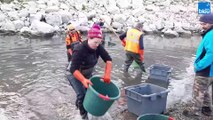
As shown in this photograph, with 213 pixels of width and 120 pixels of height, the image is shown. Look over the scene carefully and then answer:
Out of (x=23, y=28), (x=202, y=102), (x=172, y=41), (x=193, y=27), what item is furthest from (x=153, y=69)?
(x=193, y=27)

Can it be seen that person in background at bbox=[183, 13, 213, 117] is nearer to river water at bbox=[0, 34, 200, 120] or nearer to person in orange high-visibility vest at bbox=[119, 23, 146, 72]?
river water at bbox=[0, 34, 200, 120]

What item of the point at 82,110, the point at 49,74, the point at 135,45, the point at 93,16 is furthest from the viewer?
the point at 93,16

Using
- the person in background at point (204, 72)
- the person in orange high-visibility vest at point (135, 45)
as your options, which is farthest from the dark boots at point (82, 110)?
the person in orange high-visibility vest at point (135, 45)

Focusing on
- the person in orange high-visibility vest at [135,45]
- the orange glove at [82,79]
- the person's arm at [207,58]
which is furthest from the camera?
the person in orange high-visibility vest at [135,45]

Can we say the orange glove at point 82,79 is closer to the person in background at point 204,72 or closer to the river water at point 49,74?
the river water at point 49,74

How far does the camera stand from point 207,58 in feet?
19.1

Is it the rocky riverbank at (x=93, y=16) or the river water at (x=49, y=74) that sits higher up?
the rocky riverbank at (x=93, y=16)

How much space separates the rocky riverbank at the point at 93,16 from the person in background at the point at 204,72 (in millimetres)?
10350

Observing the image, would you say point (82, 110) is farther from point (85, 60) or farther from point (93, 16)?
point (93, 16)

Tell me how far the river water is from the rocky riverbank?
150 cm

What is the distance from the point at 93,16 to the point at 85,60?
14342 mm

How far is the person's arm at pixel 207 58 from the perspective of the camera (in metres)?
5.74

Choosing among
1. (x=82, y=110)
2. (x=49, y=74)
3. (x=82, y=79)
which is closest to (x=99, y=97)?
(x=82, y=79)

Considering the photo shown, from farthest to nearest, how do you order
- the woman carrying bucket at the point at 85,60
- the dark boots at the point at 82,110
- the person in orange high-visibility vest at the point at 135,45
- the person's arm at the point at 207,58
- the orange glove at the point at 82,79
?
the person in orange high-visibility vest at the point at 135,45 < the dark boots at the point at 82,110 < the person's arm at the point at 207,58 < the woman carrying bucket at the point at 85,60 < the orange glove at the point at 82,79
